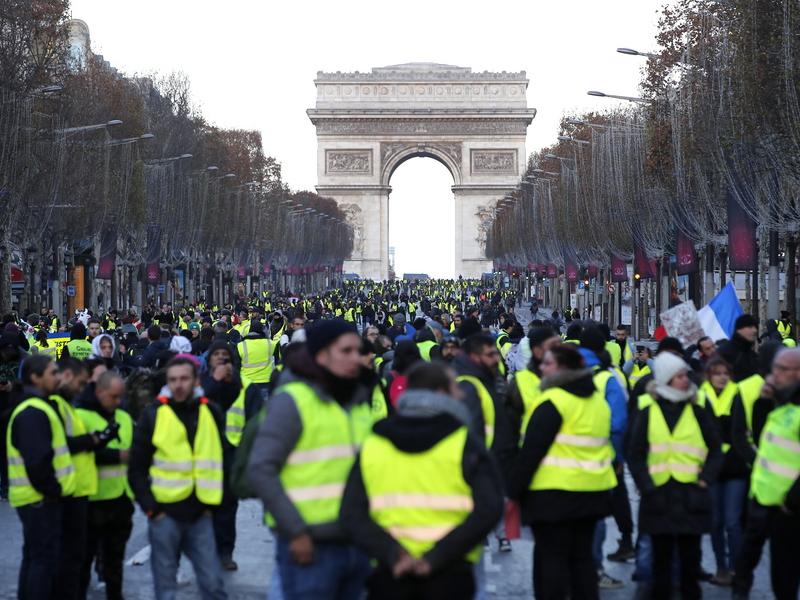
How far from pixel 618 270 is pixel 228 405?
1574 inches

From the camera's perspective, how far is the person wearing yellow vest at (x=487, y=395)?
9.61 metres

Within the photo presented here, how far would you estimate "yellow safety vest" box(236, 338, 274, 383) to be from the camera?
1822 cm

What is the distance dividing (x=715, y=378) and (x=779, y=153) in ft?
61.0

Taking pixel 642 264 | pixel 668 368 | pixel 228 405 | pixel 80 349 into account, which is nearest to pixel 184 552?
pixel 668 368

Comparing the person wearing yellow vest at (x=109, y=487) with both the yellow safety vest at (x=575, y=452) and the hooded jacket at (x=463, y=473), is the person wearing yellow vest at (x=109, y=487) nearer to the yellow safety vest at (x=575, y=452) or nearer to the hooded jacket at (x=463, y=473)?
the yellow safety vest at (x=575, y=452)

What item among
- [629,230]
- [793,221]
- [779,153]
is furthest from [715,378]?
[629,230]

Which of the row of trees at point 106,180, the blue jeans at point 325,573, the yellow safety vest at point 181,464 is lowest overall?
the blue jeans at point 325,573

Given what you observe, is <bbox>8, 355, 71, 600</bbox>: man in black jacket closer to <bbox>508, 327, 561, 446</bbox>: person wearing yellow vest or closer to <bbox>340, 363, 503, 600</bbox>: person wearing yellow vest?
<bbox>508, 327, 561, 446</bbox>: person wearing yellow vest

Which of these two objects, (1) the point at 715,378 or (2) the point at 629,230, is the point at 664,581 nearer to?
(1) the point at 715,378

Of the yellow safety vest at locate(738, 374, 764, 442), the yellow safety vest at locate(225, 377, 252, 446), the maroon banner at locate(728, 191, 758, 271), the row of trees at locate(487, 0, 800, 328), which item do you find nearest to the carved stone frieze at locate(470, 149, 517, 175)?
the row of trees at locate(487, 0, 800, 328)

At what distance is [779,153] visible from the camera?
29344mm

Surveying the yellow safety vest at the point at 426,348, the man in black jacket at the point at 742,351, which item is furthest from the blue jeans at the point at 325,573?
the yellow safety vest at the point at 426,348

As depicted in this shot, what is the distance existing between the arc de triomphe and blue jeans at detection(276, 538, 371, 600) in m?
122

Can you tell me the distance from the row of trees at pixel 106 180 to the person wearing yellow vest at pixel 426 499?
32.0m
